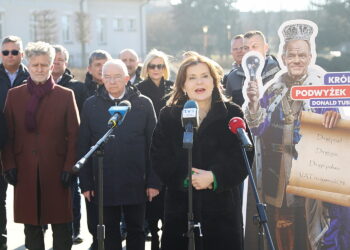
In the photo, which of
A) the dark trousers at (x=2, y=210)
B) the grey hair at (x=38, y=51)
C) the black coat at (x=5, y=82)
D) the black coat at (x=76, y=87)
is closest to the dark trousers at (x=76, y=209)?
the dark trousers at (x=2, y=210)

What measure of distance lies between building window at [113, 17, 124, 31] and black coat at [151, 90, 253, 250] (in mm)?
35357

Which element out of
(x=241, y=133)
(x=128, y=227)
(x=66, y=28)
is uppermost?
(x=66, y=28)

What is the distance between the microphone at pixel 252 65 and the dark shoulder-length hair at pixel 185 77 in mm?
736

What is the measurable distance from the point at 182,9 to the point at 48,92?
3735cm

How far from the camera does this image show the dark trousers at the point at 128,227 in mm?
4988

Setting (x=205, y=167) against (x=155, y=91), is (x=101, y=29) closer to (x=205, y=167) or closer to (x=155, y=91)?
(x=155, y=91)


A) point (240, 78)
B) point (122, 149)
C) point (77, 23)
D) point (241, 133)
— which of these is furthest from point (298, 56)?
point (77, 23)

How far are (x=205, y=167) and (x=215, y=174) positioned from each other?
0.13 m

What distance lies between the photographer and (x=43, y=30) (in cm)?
3262

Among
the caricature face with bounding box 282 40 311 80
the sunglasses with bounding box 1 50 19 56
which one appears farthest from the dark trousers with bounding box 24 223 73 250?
the caricature face with bounding box 282 40 311 80

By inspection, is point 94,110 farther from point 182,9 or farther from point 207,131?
point 182,9

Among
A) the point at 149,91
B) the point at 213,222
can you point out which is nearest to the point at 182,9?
the point at 149,91

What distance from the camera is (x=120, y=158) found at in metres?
4.91

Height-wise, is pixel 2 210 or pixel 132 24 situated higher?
pixel 132 24
